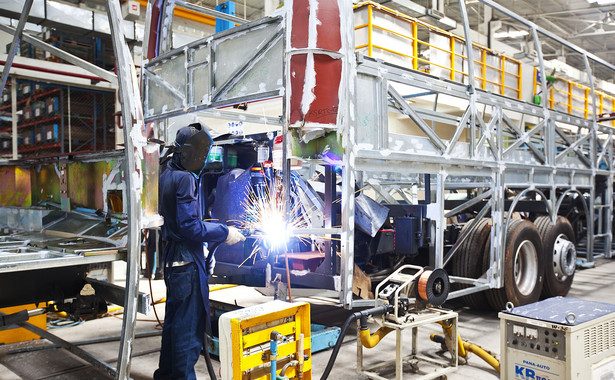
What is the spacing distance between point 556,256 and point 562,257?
0.09 metres

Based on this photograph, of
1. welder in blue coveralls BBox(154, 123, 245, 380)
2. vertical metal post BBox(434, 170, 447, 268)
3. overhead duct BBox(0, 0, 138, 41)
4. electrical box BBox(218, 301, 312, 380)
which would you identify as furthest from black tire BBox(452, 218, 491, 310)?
overhead duct BBox(0, 0, 138, 41)

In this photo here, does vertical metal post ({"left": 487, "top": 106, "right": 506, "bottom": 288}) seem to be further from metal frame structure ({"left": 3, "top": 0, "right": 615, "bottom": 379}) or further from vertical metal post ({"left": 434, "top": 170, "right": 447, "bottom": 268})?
vertical metal post ({"left": 434, "top": 170, "right": 447, "bottom": 268})

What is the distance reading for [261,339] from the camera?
9.51 ft

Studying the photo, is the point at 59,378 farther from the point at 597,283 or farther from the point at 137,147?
the point at 597,283

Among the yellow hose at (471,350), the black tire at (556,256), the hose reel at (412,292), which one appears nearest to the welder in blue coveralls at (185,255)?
the hose reel at (412,292)

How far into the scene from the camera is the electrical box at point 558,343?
3.26 meters

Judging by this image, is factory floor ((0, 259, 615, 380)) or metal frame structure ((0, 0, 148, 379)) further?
factory floor ((0, 259, 615, 380))

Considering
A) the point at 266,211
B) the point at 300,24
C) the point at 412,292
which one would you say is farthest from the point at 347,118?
the point at 412,292

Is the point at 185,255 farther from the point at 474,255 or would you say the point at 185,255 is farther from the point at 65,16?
the point at 65,16

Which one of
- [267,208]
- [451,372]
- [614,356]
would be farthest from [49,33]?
[614,356]

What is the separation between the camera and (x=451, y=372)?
415cm

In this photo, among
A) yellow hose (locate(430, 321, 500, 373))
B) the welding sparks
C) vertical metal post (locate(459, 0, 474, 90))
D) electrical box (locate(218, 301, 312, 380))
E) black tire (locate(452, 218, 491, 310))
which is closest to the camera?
electrical box (locate(218, 301, 312, 380))

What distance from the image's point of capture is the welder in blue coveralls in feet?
11.8

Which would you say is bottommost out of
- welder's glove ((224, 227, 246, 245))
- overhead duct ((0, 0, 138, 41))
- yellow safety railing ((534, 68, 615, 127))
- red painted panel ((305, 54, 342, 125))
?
welder's glove ((224, 227, 246, 245))
